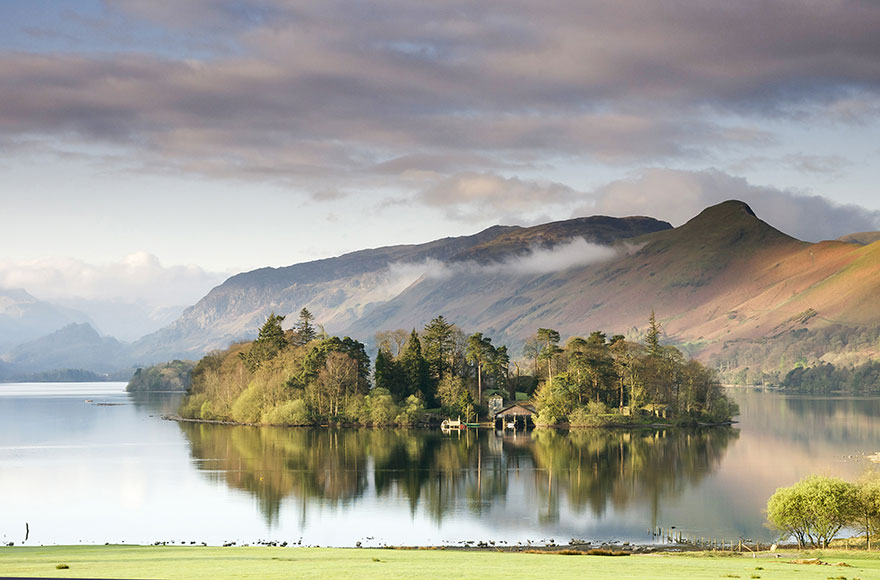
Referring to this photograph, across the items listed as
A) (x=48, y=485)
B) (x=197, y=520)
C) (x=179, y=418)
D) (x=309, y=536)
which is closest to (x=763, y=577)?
(x=309, y=536)

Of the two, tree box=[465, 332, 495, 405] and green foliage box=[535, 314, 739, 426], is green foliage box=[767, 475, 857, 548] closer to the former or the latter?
green foliage box=[535, 314, 739, 426]

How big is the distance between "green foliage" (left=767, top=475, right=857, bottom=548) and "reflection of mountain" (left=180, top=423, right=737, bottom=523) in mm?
17786

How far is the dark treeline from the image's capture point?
14350cm

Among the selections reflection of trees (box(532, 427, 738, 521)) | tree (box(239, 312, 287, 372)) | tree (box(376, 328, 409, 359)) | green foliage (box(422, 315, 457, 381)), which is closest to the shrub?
tree (box(239, 312, 287, 372))

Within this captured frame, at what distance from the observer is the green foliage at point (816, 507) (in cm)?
5047

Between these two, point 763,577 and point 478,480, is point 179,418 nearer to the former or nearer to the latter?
point 478,480

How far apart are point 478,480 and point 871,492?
130 feet

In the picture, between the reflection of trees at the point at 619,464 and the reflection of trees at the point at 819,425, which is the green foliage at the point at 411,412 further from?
the reflection of trees at the point at 819,425

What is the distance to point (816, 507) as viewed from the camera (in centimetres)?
5062

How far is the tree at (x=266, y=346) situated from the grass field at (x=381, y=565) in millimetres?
117427

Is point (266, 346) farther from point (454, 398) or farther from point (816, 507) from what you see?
point (816, 507)

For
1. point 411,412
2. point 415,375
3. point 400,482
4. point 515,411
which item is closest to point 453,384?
point 415,375

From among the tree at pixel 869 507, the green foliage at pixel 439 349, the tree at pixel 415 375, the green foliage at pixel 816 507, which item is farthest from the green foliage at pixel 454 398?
the tree at pixel 869 507

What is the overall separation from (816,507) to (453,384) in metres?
101
